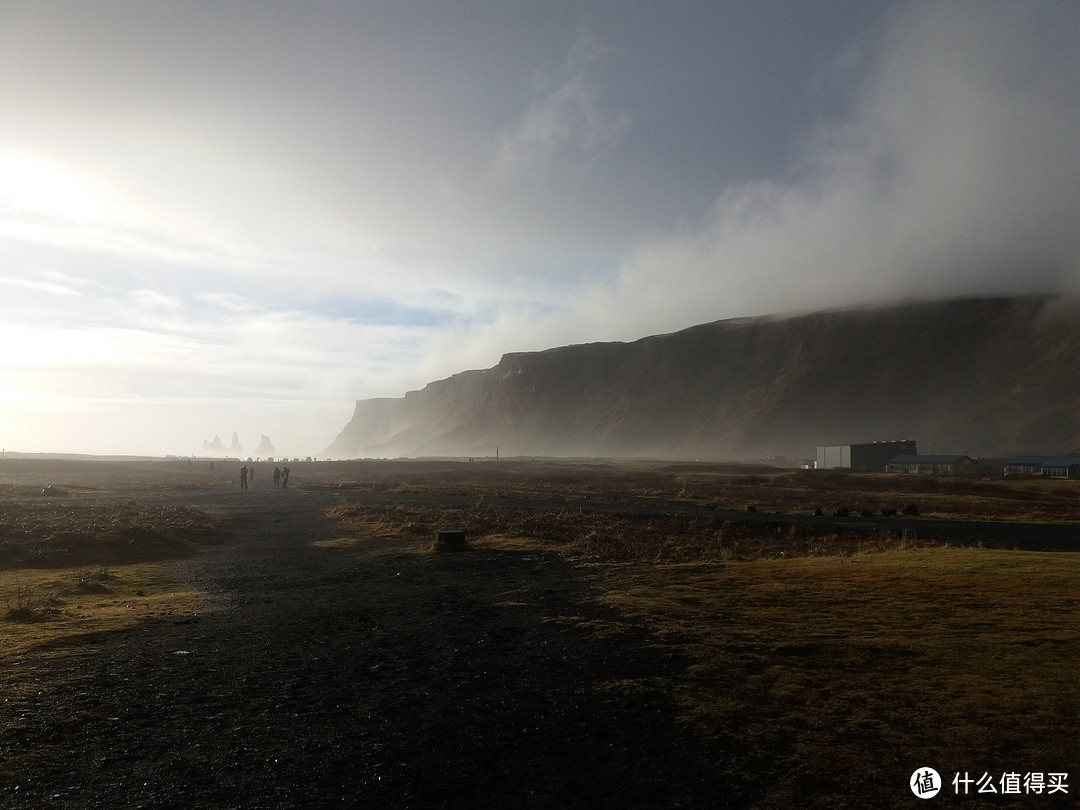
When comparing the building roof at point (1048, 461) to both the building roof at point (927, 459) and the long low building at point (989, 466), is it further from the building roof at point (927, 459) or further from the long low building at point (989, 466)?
the building roof at point (927, 459)

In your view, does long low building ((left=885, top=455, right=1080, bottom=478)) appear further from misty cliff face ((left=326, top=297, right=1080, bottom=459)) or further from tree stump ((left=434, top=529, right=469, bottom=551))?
tree stump ((left=434, top=529, right=469, bottom=551))

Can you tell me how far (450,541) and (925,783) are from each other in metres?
18.7

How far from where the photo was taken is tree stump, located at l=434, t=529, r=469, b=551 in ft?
78.3

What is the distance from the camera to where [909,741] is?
7277mm

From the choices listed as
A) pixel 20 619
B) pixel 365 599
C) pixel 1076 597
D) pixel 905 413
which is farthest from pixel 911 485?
pixel 905 413

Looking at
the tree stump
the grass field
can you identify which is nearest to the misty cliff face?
the grass field

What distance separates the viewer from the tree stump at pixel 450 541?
23.9 meters

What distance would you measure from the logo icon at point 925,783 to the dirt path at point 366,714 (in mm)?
1661

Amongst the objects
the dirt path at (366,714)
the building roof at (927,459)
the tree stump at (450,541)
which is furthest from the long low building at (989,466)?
the dirt path at (366,714)

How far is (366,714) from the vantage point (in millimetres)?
8797

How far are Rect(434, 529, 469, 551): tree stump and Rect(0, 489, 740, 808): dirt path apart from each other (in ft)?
25.4

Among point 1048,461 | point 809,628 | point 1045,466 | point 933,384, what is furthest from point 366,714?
point 933,384

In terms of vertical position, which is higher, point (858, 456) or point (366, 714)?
point (858, 456)

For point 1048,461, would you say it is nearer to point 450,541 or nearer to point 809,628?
point 450,541
